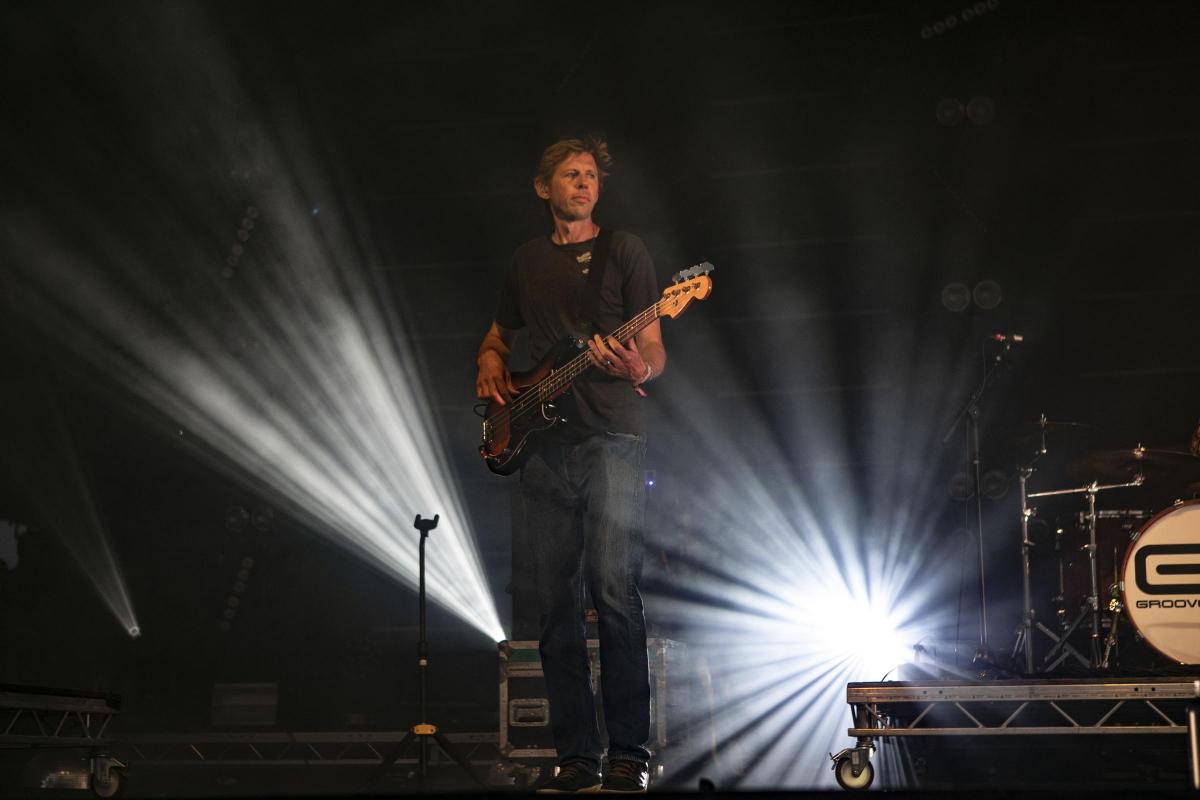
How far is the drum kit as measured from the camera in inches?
194

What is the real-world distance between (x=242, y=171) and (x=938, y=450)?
3644mm

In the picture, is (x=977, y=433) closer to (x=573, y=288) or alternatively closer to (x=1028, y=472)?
(x=1028, y=472)

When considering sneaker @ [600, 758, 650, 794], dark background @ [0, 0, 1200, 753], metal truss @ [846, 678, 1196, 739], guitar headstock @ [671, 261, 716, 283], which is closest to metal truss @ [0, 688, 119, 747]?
dark background @ [0, 0, 1200, 753]

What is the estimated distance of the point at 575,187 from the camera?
12.4 feet

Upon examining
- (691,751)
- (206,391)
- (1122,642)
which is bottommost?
(691,751)

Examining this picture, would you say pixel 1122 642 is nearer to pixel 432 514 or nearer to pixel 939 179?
pixel 939 179

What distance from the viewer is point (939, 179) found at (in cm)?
624

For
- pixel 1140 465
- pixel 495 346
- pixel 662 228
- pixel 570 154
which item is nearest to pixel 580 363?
pixel 495 346

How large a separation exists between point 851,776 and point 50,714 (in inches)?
110

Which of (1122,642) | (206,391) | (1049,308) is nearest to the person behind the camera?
(1122,642)

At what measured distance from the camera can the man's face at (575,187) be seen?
3.78 metres

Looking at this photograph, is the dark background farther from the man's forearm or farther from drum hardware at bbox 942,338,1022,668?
the man's forearm

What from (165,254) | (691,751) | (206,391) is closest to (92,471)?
(206,391)

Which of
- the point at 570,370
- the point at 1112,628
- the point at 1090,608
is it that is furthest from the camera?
the point at 1090,608
